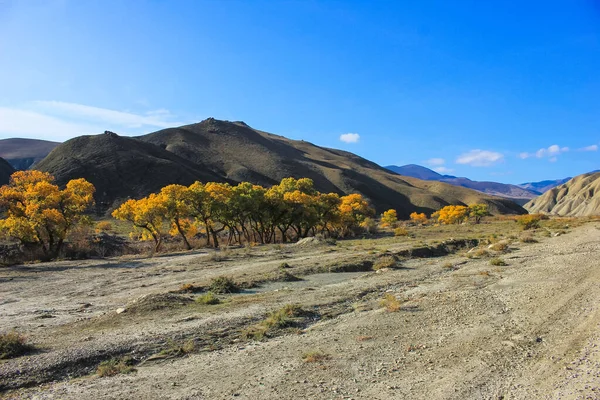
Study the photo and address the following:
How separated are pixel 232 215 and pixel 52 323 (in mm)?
32915

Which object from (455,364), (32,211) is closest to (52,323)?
(455,364)

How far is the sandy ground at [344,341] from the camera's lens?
26.0ft

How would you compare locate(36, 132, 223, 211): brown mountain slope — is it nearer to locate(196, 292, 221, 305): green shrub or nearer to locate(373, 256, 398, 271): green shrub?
locate(373, 256, 398, 271): green shrub

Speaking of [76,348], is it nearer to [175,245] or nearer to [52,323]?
[52,323]

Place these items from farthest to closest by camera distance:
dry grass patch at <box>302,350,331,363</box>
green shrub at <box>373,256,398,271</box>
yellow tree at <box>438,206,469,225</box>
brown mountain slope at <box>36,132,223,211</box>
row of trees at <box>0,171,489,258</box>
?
brown mountain slope at <box>36,132,223,211</box> → yellow tree at <box>438,206,469,225</box> → row of trees at <box>0,171,489,258</box> → green shrub at <box>373,256,398,271</box> → dry grass patch at <box>302,350,331,363</box>

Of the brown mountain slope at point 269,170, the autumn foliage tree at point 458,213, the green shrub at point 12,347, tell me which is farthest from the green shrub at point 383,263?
the brown mountain slope at point 269,170

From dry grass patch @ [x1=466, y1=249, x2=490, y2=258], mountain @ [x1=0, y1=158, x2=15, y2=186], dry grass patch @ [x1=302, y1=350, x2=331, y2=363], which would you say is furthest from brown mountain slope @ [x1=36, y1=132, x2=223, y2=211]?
dry grass patch @ [x1=302, y1=350, x2=331, y2=363]

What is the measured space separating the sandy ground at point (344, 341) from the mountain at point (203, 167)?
83055 millimetres

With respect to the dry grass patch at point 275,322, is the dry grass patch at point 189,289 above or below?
below

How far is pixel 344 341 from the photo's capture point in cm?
1084

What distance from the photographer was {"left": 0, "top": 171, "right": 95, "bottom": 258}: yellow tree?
3297 centimetres

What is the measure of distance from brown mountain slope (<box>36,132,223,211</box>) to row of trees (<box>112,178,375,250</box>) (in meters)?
50.0

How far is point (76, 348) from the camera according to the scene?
33.7 feet

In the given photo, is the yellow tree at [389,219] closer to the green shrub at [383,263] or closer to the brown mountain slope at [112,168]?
the brown mountain slope at [112,168]
